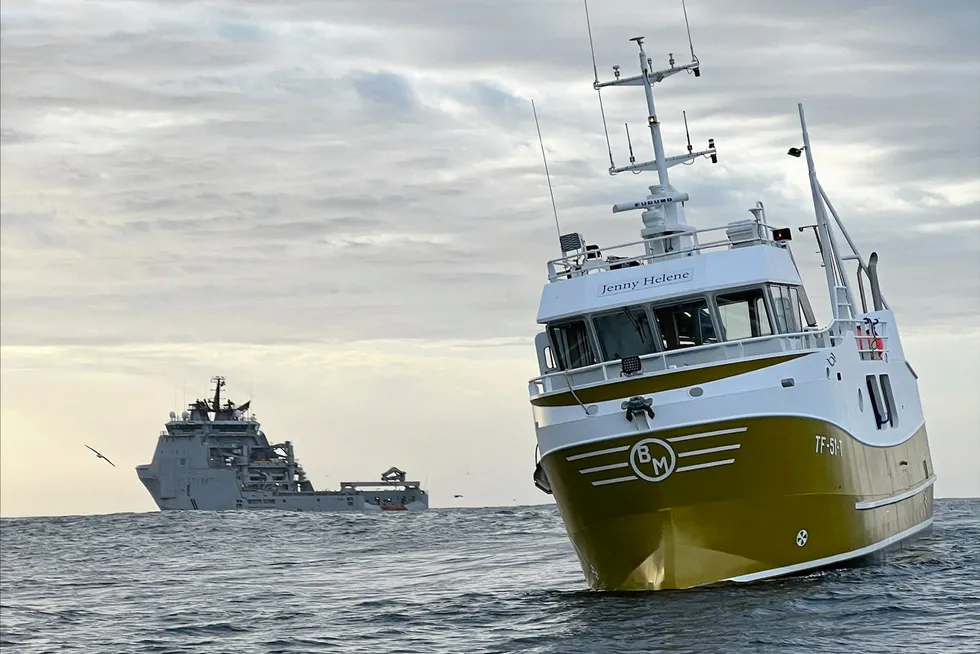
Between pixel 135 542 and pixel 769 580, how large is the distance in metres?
48.6

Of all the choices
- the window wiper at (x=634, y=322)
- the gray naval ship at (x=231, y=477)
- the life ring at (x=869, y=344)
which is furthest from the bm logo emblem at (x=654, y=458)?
the gray naval ship at (x=231, y=477)

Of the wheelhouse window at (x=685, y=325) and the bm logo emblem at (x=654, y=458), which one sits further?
the wheelhouse window at (x=685, y=325)

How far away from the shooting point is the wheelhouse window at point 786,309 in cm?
2414

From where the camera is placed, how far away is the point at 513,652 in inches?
756

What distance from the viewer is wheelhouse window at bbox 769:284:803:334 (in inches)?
950

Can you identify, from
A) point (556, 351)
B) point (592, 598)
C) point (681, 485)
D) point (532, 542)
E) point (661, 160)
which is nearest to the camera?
point (681, 485)

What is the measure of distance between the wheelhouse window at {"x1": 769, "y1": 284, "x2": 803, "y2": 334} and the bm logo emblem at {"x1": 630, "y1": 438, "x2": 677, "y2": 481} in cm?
350

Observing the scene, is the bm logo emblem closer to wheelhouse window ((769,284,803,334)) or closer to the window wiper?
the window wiper

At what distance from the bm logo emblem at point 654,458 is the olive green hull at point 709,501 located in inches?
0.6

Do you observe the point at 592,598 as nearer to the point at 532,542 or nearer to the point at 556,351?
the point at 556,351

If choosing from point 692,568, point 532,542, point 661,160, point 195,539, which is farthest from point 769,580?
point 195,539

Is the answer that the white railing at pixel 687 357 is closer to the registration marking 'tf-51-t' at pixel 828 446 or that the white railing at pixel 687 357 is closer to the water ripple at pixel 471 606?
the registration marking 'tf-51-t' at pixel 828 446

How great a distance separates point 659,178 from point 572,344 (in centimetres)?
565

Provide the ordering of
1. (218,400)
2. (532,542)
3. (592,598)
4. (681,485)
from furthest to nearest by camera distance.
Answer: (218,400), (532,542), (592,598), (681,485)
